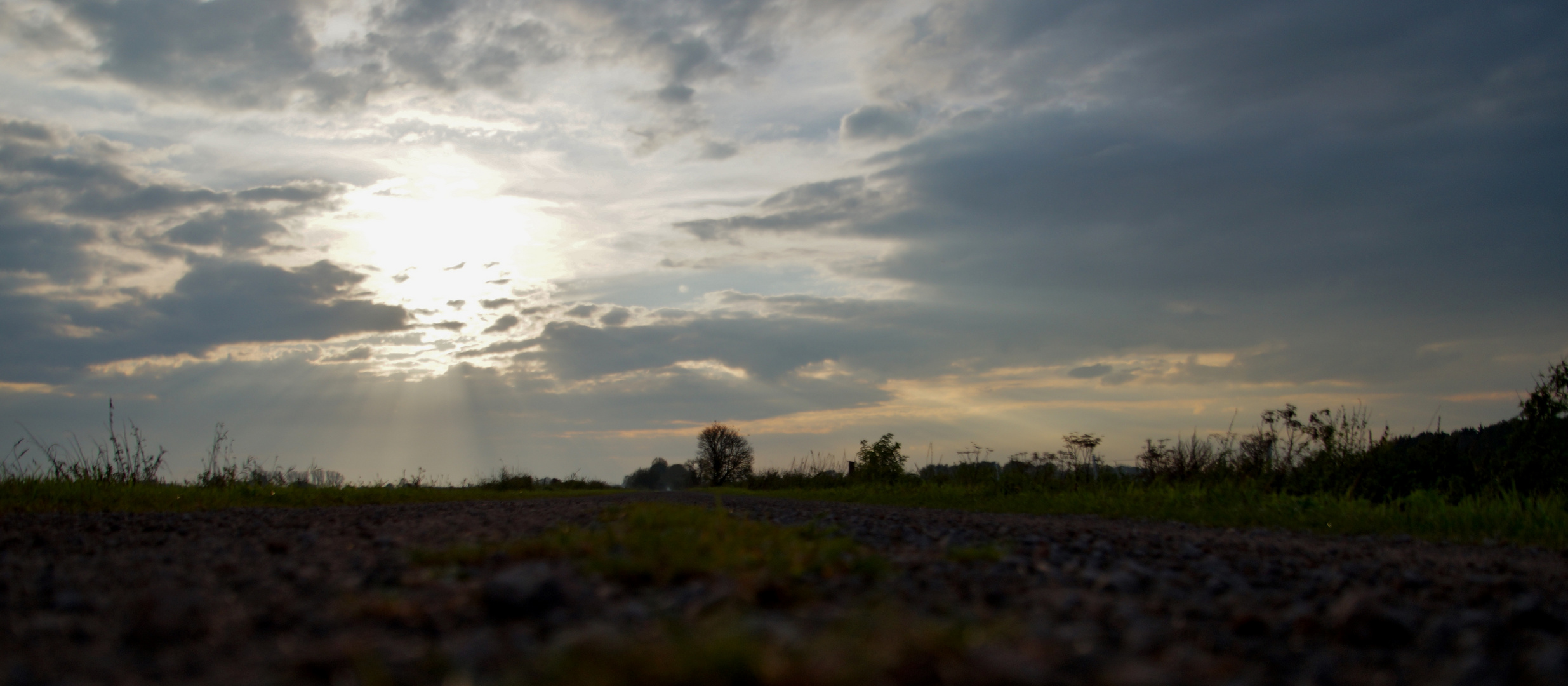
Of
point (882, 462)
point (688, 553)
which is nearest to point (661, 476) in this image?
point (882, 462)

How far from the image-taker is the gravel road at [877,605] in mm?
2467

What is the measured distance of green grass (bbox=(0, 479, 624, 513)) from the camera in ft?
34.7

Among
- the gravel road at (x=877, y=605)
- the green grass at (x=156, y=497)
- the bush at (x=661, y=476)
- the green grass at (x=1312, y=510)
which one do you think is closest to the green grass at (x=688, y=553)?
the gravel road at (x=877, y=605)

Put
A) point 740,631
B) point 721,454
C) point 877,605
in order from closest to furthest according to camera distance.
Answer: point 740,631 < point 877,605 < point 721,454

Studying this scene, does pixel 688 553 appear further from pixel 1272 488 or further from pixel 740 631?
pixel 1272 488

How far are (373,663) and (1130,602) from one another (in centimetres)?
321

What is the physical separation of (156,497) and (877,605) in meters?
12.4

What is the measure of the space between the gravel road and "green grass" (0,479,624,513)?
532 cm

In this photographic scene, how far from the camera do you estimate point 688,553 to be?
433 cm

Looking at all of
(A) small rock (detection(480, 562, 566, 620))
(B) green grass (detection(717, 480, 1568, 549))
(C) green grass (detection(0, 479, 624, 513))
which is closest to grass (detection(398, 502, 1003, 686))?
(A) small rock (detection(480, 562, 566, 620))

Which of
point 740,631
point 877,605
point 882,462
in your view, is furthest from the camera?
point 882,462

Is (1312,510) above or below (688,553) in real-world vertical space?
below

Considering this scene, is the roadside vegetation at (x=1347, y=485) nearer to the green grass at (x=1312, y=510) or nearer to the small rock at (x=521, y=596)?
the green grass at (x=1312, y=510)

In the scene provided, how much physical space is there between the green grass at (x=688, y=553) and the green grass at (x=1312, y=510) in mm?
7621
